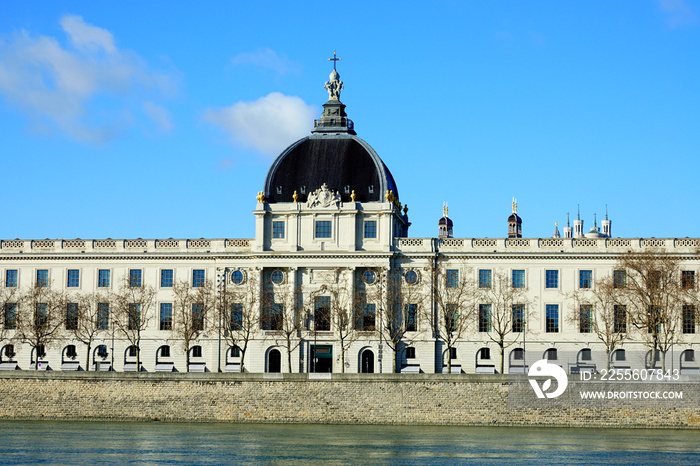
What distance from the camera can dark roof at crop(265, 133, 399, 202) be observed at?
4702 inches

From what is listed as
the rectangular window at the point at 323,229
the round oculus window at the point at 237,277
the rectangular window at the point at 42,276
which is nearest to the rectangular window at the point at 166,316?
the round oculus window at the point at 237,277

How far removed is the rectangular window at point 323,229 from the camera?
389 feet

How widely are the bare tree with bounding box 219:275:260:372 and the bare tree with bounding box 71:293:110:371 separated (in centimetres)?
1088

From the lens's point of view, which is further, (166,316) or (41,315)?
(166,316)

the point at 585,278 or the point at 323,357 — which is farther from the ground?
the point at 585,278

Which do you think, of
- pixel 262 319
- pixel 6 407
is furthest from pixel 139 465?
pixel 262 319

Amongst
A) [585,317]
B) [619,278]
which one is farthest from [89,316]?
[619,278]

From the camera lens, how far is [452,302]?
373ft

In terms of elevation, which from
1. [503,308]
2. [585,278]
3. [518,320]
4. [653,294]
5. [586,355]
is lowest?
[586,355]

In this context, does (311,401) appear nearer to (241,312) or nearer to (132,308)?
(241,312)

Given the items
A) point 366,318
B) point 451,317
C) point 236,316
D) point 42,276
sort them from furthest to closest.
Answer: point 42,276 → point 366,318 → point 236,316 → point 451,317

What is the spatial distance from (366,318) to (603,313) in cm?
2026

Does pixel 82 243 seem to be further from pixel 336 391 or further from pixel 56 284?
pixel 336 391

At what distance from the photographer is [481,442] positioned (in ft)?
268
